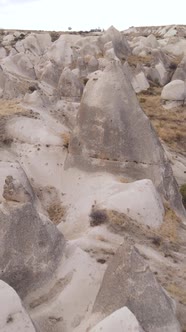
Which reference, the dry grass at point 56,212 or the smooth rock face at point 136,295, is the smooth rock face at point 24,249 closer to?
the smooth rock face at point 136,295

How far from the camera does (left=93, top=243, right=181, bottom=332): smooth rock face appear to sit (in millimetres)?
10492

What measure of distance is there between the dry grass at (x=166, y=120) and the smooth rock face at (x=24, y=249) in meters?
18.6

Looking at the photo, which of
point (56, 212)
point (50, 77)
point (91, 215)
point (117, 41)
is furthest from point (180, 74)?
point (91, 215)

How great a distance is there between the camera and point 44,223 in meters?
12.7

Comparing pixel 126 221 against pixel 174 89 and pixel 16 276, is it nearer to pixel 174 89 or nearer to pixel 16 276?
pixel 16 276

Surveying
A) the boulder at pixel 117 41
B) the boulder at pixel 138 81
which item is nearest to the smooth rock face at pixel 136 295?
the boulder at pixel 138 81

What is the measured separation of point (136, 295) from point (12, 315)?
2.75 metres

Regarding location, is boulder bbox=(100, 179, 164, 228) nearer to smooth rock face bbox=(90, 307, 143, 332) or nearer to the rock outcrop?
smooth rock face bbox=(90, 307, 143, 332)

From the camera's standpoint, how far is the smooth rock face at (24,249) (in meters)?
11.6

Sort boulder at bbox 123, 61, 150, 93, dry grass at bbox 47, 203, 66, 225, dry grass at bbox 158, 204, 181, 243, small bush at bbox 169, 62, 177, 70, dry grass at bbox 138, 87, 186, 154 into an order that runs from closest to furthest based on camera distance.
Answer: dry grass at bbox 158, 204, 181, 243 < dry grass at bbox 47, 203, 66, 225 < dry grass at bbox 138, 87, 186, 154 < boulder at bbox 123, 61, 150, 93 < small bush at bbox 169, 62, 177, 70

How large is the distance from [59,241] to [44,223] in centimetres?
72

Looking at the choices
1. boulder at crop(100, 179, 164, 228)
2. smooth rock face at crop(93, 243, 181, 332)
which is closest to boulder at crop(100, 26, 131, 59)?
boulder at crop(100, 179, 164, 228)

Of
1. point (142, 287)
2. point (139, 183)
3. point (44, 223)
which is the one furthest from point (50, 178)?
point (142, 287)

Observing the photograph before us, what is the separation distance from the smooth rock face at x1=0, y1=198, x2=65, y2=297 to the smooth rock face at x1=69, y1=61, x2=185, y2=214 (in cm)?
611
